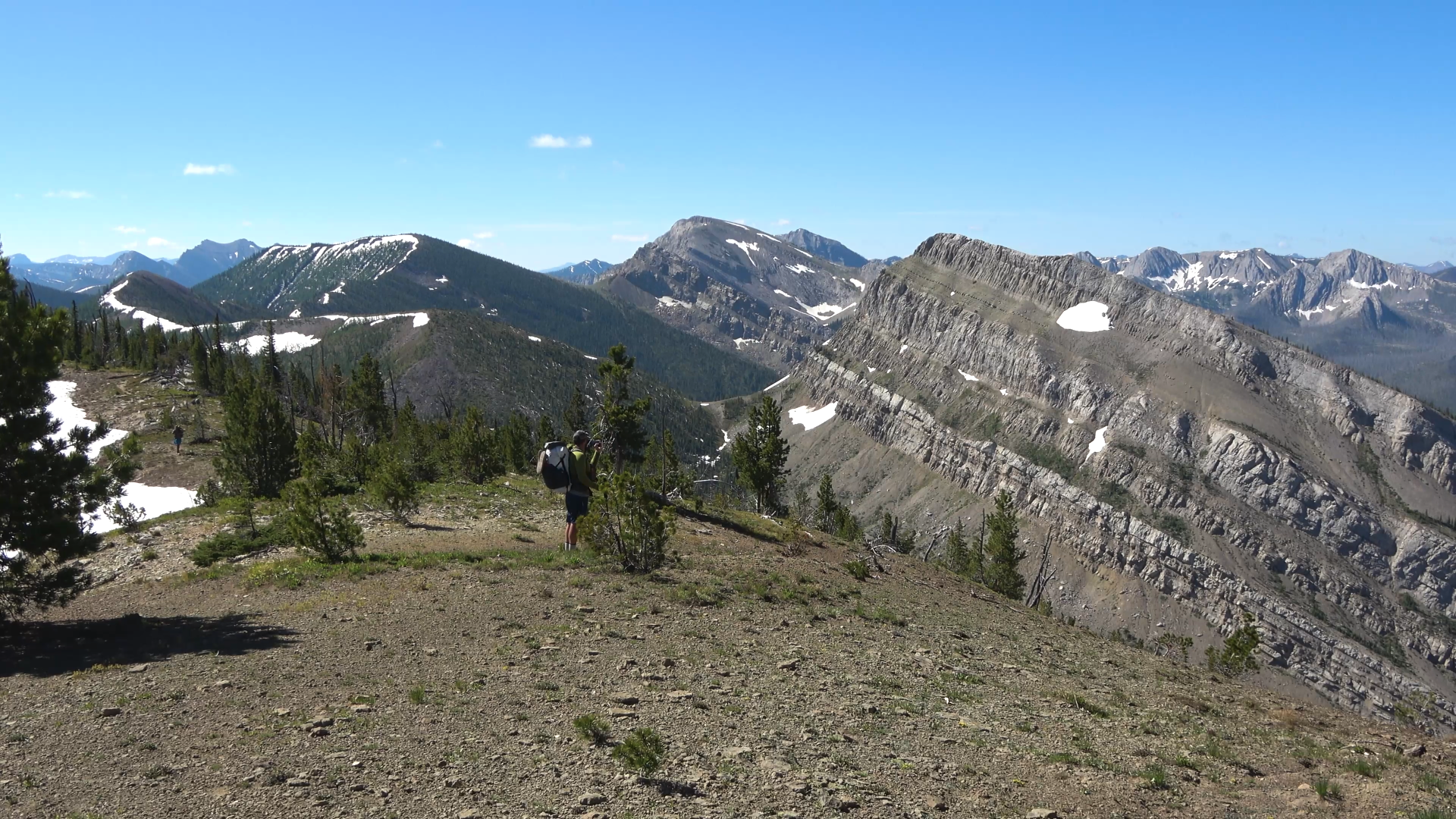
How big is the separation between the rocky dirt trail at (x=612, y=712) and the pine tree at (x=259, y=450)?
63.0ft

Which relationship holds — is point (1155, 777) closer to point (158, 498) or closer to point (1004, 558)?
point (1004, 558)

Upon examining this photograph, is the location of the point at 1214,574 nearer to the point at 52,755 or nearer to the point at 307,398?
the point at 307,398

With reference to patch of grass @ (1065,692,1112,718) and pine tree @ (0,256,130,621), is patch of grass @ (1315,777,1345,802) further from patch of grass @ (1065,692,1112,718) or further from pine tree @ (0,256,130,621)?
pine tree @ (0,256,130,621)

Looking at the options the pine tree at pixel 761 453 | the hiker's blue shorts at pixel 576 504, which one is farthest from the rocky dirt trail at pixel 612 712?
the pine tree at pixel 761 453

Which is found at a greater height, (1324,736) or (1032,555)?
(1324,736)

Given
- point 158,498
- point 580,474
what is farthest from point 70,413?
point 580,474

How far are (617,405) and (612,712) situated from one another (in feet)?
102

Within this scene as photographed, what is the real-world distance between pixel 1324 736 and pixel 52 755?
21.2 meters

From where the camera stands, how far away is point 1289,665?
15150 centimetres

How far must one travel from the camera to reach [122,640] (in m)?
17.3

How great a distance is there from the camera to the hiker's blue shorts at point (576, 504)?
25094 millimetres

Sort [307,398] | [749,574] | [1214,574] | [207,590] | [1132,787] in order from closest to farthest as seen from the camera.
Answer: [1132,787] → [207,590] → [749,574] → [307,398] → [1214,574]

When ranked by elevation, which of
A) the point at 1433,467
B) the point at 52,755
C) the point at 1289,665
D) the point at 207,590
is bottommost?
the point at 1289,665

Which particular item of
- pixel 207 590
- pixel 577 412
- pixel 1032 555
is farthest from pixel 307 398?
pixel 1032 555
